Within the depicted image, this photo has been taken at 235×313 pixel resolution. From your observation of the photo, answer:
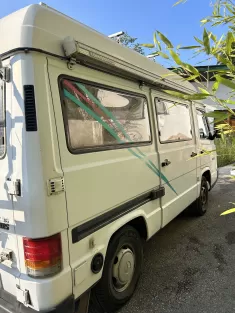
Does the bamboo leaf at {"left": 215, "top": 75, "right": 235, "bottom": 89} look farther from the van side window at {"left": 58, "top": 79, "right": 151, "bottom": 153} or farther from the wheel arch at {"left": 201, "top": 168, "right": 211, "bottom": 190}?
the wheel arch at {"left": 201, "top": 168, "right": 211, "bottom": 190}

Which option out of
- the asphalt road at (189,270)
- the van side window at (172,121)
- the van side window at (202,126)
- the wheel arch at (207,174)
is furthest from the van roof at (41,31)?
the wheel arch at (207,174)

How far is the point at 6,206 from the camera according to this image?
191 cm

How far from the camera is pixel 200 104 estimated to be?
5328 mm

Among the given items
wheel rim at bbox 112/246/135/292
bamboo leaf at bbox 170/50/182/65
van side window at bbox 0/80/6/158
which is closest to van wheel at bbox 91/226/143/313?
wheel rim at bbox 112/246/135/292

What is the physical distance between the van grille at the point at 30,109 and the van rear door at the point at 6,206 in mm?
161

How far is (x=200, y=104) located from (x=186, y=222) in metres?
2.32

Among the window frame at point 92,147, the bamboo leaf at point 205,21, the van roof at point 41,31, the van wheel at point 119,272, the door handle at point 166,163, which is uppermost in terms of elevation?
the van roof at point 41,31

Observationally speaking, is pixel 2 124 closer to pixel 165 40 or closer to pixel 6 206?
pixel 6 206

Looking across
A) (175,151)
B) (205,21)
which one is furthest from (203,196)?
(205,21)

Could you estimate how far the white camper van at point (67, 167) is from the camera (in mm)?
1758

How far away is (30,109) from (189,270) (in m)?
2.66

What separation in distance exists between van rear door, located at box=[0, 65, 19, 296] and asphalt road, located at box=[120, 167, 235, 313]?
1.25 metres

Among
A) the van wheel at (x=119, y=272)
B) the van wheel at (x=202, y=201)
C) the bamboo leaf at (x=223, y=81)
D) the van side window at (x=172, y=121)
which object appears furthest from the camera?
the van wheel at (x=202, y=201)

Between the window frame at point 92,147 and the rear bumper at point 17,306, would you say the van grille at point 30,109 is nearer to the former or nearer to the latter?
the window frame at point 92,147
